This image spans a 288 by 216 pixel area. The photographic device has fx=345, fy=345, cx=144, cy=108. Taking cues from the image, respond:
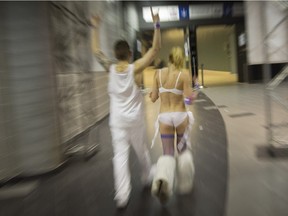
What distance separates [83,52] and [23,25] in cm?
180

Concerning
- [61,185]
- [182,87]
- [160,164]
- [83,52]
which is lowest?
[61,185]

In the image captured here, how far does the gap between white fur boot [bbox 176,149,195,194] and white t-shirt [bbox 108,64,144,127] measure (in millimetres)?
521

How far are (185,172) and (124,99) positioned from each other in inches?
34.0

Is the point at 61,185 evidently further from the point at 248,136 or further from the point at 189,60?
the point at 189,60

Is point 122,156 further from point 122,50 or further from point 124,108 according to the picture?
point 122,50

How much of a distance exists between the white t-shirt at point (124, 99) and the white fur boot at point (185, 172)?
521 millimetres

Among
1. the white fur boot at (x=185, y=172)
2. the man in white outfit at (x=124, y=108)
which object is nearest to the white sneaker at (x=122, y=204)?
the man in white outfit at (x=124, y=108)

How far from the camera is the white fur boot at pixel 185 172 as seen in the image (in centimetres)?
309

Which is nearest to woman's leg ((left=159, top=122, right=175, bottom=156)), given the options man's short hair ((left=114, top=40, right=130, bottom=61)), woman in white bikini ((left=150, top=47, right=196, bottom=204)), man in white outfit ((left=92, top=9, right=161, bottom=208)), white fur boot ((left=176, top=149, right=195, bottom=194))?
woman in white bikini ((left=150, top=47, right=196, bottom=204))

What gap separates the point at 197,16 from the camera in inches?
672

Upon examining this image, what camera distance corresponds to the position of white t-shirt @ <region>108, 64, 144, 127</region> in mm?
2947

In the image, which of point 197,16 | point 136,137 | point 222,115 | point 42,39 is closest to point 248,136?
point 222,115

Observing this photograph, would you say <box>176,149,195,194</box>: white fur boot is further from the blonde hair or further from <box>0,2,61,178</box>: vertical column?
<box>0,2,61,178</box>: vertical column

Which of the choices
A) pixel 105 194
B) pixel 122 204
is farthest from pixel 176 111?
pixel 105 194
